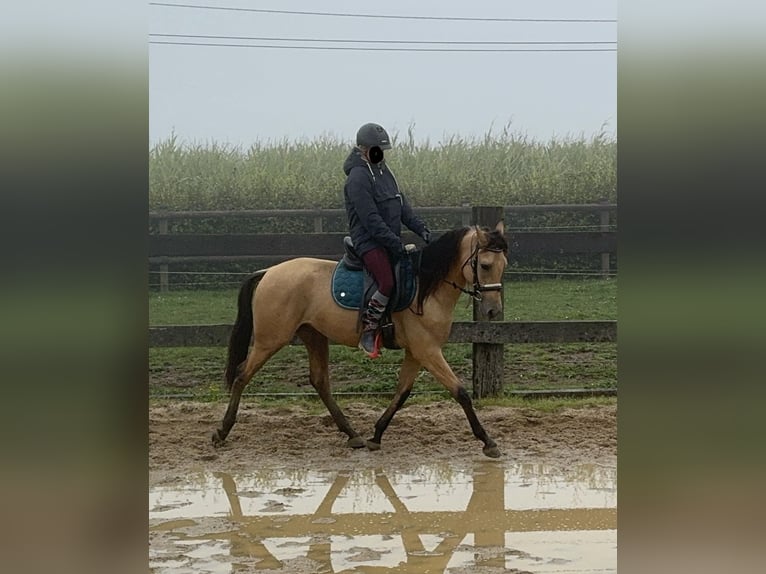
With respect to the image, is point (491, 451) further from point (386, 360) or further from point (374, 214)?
point (386, 360)

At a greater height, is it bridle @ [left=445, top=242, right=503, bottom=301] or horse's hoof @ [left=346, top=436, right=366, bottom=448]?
bridle @ [left=445, top=242, right=503, bottom=301]

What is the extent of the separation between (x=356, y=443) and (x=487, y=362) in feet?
4.67

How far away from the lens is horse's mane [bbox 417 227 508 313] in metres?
5.58

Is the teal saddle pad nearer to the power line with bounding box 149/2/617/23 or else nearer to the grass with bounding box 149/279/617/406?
the grass with bounding box 149/279/617/406

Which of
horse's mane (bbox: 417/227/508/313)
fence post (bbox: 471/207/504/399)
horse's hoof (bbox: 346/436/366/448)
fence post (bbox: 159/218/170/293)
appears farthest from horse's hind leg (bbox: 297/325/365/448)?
fence post (bbox: 159/218/170/293)

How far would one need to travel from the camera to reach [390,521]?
4410mm

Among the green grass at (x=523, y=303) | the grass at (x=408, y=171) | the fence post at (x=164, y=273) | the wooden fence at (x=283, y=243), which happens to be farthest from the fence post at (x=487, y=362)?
the fence post at (x=164, y=273)

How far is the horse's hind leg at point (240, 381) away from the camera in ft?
19.3

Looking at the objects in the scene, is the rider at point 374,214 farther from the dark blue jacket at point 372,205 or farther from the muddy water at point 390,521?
Answer: the muddy water at point 390,521

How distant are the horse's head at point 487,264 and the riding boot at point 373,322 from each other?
51 cm

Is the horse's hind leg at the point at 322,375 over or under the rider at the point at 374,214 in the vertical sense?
under

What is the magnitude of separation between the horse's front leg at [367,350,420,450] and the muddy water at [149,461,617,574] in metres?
0.45

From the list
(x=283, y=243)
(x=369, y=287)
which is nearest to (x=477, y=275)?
(x=369, y=287)
